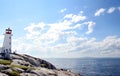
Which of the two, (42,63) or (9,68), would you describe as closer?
(9,68)

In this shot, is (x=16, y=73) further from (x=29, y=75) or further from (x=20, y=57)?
(x=20, y=57)

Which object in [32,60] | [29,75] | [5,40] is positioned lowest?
[29,75]

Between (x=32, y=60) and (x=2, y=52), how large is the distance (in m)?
10.3

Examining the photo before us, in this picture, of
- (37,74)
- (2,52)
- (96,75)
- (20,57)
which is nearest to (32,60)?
(20,57)

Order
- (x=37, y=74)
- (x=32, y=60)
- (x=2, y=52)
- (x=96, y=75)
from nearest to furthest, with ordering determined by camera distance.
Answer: (x=37, y=74) < (x=2, y=52) < (x=32, y=60) < (x=96, y=75)

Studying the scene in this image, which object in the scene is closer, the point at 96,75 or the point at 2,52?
the point at 2,52

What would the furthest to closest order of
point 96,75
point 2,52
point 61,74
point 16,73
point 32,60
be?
point 96,75, point 32,60, point 2,52, point 61,74, point 16,73

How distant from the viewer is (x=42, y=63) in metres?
87.5

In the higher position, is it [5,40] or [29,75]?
[5,40]

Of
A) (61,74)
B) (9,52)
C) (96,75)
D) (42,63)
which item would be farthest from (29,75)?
(96,75)

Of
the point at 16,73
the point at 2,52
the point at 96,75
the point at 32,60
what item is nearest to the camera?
the point at 16,73

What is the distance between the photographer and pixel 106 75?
159125mm

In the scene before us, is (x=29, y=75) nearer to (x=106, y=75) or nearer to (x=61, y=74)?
(x=61, y=74)

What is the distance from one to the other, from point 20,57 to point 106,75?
9014 cm
